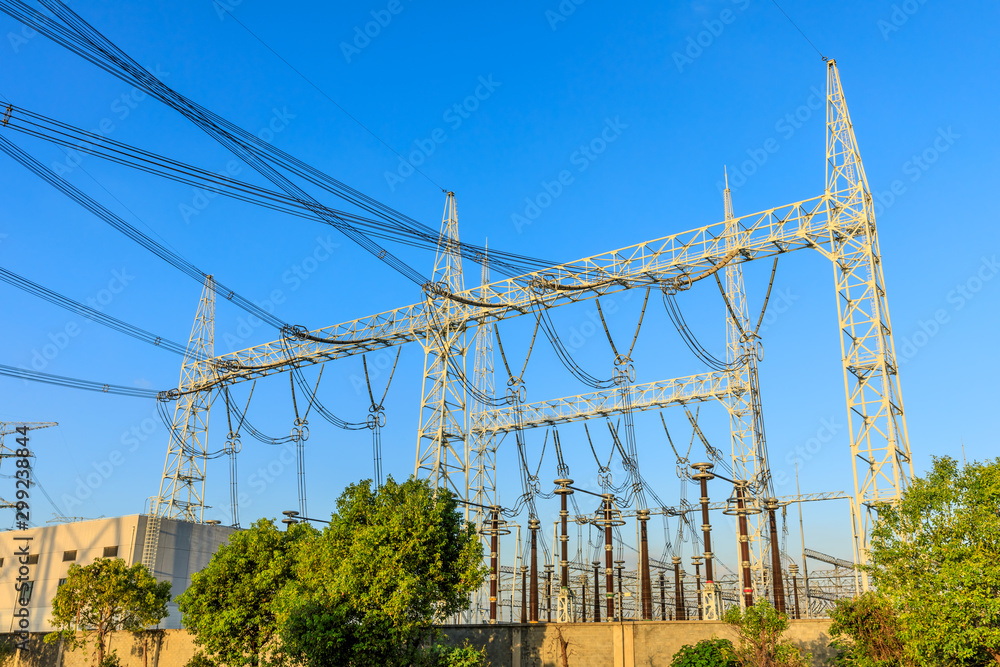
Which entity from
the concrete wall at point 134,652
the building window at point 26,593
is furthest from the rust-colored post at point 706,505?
the building window at point 26,593

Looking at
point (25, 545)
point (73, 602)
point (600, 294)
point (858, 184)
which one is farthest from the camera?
point (25, 545)

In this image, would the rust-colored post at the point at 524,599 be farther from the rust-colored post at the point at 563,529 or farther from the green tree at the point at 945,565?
the green tree at the point at 945,565

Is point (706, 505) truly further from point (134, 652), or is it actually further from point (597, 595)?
point (134, 652)

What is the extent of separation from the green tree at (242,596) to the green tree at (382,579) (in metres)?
4.93

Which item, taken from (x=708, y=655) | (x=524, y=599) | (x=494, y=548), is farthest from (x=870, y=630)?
(x=524, y=599)

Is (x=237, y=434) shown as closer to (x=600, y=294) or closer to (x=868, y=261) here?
(x=600, y=294)

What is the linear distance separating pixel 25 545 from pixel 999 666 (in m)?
54.2

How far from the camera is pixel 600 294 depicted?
3091cm

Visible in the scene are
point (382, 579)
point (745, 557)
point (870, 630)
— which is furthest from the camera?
point (745, 557)

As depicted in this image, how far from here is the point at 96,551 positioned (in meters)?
47.6

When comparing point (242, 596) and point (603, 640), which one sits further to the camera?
point (242, 596)

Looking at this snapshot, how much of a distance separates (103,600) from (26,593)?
789 inches

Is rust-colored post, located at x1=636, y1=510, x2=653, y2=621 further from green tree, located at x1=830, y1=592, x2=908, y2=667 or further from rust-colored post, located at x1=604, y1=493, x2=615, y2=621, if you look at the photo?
green tree, located at x1=830, y1=592, x2=908, y2=667

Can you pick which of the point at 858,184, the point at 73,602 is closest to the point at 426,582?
the point at 858,184
